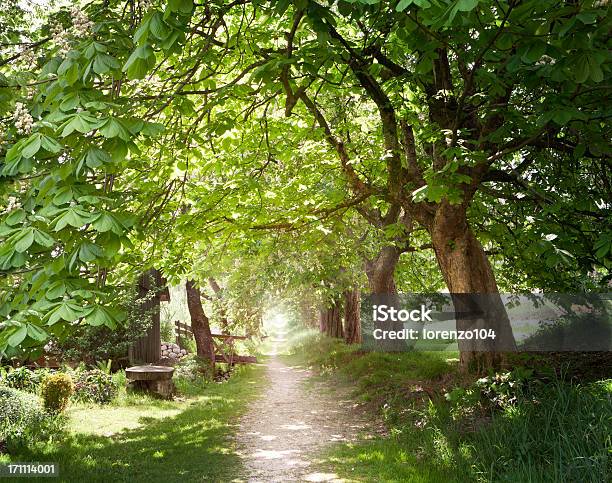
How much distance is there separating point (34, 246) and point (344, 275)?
14.4 metres

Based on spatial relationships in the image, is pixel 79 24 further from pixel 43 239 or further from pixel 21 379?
pixel 21 379

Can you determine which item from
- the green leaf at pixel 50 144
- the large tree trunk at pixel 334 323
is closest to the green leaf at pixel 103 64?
the green leaf at pixel 50 144

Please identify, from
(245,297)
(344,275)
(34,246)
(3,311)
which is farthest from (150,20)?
(245,297)

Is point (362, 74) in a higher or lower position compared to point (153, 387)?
higher

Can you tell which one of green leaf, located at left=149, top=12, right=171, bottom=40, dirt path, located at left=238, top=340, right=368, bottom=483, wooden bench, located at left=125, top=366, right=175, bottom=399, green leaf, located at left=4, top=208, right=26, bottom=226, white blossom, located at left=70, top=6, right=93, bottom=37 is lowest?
dirt path, located at left=238, top=340, right=368, bottom=483

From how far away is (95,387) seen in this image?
1184cm

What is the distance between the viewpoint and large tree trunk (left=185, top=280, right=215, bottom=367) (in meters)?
18.0

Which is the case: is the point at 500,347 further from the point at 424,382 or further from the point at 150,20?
the point at 150,20

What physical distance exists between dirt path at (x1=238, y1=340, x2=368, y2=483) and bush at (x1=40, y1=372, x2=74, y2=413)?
129 inches

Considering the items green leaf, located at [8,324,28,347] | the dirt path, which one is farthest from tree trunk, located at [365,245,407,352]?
green leaf, located at [8,324,28,347]

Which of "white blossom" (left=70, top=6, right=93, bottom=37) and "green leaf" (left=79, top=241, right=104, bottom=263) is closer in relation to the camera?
"green leaf" (left=79, top=241, right=104, bottom=263)

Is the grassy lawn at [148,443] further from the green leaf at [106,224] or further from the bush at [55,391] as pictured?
the green leaf at [106,224]

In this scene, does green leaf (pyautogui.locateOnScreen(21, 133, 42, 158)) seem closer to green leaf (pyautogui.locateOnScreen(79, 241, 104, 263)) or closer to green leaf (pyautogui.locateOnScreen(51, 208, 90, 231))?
green leaf (pyautogui.locateOnScreen(51, 208, 90, 231))

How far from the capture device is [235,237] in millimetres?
9750
